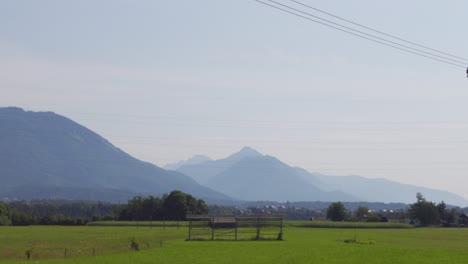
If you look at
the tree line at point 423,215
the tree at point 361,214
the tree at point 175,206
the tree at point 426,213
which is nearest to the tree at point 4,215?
the tree at point 175,206

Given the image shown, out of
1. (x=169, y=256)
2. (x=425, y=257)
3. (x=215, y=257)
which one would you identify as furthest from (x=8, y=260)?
(x=425, y=257)

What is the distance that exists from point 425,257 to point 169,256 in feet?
52.5

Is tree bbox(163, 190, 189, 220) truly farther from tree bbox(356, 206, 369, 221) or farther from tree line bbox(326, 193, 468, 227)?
tree bbox(356, 206, 369, 221)

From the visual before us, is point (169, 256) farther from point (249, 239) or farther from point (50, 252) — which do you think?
point (249, 239)

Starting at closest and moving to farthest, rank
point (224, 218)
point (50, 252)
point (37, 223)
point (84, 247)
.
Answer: point (50, 252) < point (84, 247) < point (224, 218) < point (37, 223)

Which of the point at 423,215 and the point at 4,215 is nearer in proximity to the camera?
the point at 4,215

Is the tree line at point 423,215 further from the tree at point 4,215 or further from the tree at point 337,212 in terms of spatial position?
the tree at point 4,215

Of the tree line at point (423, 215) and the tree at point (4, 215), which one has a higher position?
the tree line at point (423, 215)

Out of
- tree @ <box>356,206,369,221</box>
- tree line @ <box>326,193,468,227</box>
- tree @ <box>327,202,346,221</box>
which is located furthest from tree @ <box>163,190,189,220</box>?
tree @ <box>356,206,369,221</box>

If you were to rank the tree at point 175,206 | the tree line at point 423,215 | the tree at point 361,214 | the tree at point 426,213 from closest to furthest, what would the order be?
1. the tree at point 175,206
2. the tree at point 426,213
3. the tree line at point 423,215
4. the tree at point 361,214

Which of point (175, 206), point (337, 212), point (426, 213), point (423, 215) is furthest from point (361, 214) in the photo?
point (175, 206)

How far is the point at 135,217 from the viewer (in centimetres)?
12688

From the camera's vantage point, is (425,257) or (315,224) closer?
(425,257)

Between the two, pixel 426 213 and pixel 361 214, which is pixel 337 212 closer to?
pixel 361 214
